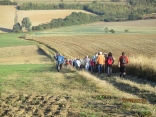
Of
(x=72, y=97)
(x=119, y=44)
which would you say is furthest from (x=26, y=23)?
(x=72, y=97)

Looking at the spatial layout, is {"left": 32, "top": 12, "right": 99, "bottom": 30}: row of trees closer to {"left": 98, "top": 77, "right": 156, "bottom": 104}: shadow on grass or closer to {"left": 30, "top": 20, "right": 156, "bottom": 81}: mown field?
{"left": 30, "top": 20, "right": 156, "bottom": 81}: mown field

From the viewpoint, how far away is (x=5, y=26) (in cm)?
10106

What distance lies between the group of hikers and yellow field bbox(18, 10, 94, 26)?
7546 cm

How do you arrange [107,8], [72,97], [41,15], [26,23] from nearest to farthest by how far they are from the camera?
[72,97] → [26,23] → [41,15] → [107,8]

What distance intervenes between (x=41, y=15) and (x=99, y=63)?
8891 cm

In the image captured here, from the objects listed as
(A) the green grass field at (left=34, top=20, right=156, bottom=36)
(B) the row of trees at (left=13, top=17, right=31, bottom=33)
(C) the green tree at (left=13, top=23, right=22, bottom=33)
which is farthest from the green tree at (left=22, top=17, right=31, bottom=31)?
(A) the green grass field at (left=34, top=20, right=156, bottom=36)

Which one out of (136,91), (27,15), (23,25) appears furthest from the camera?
(27,15)

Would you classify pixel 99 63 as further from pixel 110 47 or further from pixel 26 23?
pixel 26 23

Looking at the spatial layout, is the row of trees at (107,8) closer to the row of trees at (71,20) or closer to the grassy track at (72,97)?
the row of trees at (71,20)

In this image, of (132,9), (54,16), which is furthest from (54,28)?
(132,9)

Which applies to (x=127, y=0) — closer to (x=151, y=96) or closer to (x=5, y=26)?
(x=5, y=26)

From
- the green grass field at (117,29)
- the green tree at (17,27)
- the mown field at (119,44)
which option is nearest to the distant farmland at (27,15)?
the green tree at (17,27)

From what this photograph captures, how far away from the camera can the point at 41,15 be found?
358ft

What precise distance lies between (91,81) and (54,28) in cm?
8464
